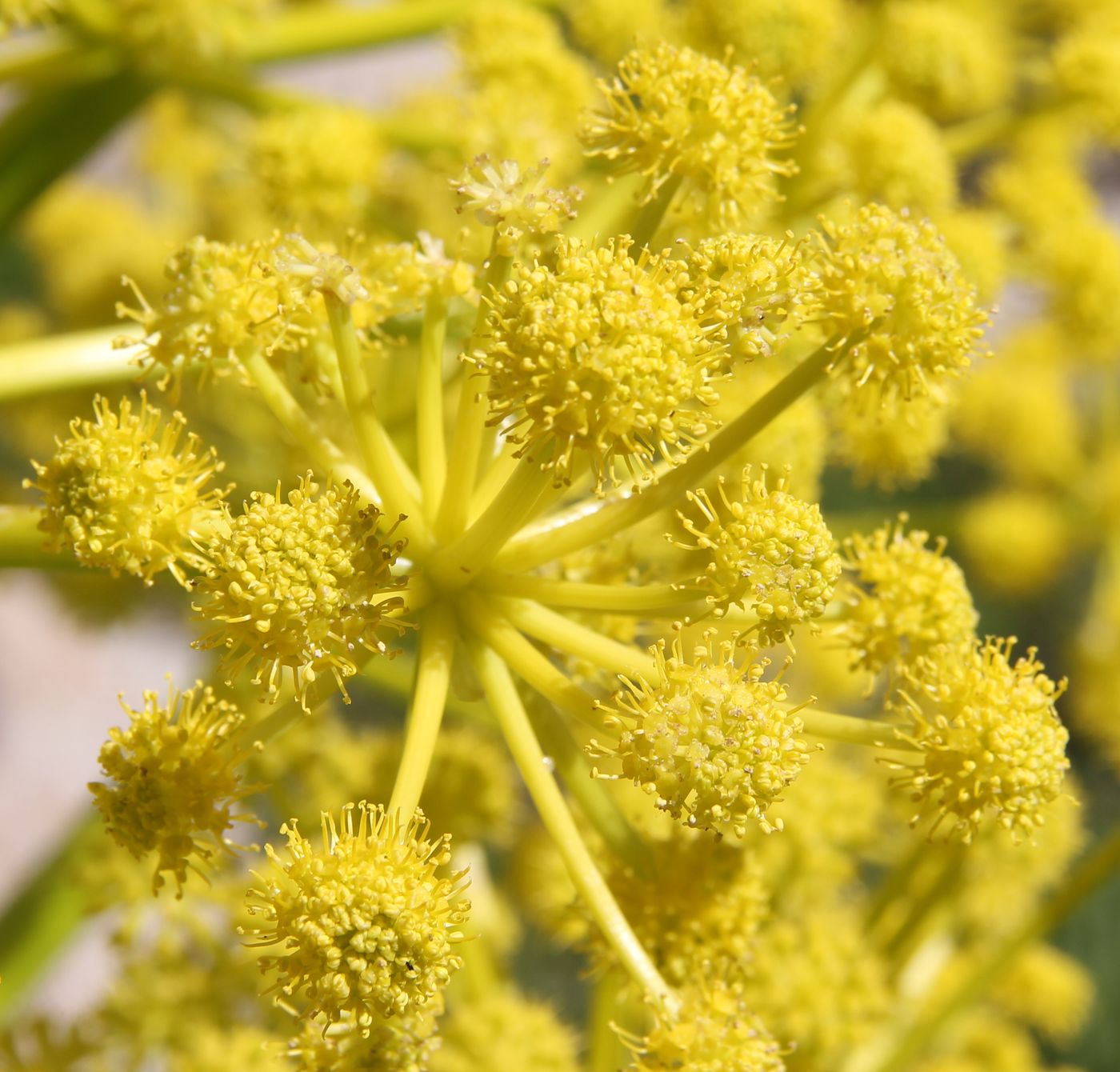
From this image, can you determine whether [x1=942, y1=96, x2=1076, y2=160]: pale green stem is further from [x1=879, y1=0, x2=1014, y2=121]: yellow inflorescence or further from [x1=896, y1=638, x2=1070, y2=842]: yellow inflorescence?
[x1=896, y1=638, x2=1070, y2=842]: yellow inflorescence

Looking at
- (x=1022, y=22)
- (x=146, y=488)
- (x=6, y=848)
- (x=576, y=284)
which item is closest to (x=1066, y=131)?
(x=1022, y=22)

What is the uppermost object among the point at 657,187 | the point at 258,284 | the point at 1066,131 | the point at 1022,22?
the point at 1022,22

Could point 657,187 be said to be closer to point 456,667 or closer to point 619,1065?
point 456,667

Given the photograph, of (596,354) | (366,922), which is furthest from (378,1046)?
(596,354)

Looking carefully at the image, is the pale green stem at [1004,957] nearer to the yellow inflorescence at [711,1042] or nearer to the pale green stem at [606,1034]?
the pale green stem at [606,1034]

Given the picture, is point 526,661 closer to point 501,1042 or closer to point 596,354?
point 596,354

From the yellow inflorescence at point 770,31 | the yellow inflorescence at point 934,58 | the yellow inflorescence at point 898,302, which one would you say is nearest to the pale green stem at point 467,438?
the yellow inflorescence at point 898,302
